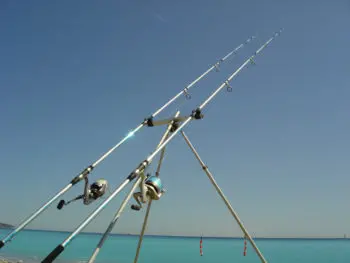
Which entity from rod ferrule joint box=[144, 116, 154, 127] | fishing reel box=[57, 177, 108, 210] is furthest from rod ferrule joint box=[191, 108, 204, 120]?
fishing reel box=[57, 177, 108, 210]

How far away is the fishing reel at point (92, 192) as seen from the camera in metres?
5.23

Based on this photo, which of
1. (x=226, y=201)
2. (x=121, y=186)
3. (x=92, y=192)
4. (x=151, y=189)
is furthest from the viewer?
(x=226, y=201)

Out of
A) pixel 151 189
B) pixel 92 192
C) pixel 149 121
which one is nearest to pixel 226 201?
pixel 151 189

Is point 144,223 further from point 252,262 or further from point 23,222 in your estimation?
point 252,262

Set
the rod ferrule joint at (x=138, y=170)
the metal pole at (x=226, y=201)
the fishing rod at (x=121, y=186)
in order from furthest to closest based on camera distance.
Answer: the metal pole at (x=226, y=201)
the rod ferrule joint at (x=138, y=170)
the fishing rod at (x=121, y=186)

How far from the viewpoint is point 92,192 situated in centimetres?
537

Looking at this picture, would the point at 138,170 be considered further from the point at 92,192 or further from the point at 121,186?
the point at 92,192

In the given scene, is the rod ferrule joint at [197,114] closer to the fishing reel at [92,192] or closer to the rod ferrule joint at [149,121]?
the rod ferrule joint at [149,121]

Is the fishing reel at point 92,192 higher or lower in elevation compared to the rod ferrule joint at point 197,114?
lower

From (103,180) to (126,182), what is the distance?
5.27ft

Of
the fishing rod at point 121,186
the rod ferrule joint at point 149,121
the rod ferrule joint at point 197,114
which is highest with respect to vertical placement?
the rod ferrule joint at point 149,121

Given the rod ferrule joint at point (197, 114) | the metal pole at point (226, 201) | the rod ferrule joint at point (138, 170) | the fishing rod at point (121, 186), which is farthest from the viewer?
the metal pole at point (226, 201)

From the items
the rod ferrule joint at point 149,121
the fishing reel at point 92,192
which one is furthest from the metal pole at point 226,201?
the fishing reel at point 92,192

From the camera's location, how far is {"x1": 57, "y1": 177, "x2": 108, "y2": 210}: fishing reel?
5234 mm
